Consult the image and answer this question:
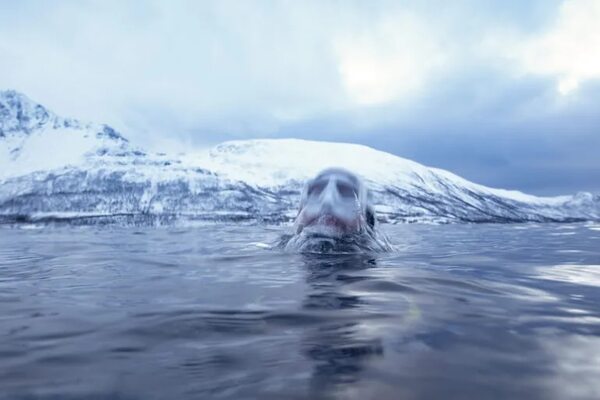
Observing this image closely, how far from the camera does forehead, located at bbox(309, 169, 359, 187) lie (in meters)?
11.0

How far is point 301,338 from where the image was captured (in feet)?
12.5

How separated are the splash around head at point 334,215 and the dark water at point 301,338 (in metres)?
3.11

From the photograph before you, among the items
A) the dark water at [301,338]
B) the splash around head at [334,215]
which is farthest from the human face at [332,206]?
the dark water at [301,338]

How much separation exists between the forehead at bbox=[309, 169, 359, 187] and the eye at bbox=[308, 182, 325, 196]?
8cm

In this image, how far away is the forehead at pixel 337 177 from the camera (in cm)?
1103

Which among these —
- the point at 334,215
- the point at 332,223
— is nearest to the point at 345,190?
the point at 334,215

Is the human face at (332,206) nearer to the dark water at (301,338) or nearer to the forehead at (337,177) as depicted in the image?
the forehead at (337,177)

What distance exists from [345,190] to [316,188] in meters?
0.76

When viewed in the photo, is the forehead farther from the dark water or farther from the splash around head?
the dark water

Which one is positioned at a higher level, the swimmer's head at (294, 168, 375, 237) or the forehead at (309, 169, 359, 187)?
the forehead at (309, 169, 359, 187)

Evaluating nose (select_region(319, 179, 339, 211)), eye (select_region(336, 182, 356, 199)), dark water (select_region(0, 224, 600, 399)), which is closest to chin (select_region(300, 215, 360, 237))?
nose (select_region(319, 179, 339, 211))

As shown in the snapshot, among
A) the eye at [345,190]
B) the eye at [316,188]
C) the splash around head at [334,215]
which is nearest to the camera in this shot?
the splash around head at [334,215]

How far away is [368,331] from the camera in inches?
157

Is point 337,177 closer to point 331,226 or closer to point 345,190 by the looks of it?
point 345,190
